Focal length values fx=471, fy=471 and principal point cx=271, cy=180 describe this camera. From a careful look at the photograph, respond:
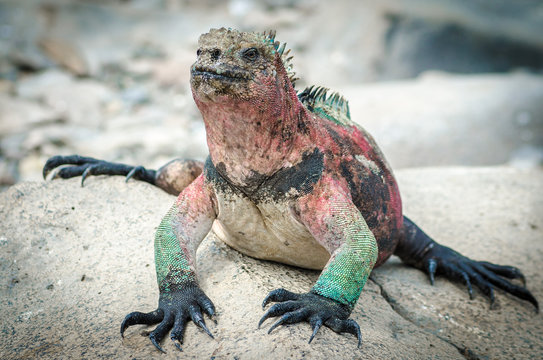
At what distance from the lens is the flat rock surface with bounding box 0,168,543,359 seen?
2.15 meters

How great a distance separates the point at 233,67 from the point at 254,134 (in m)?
0.34

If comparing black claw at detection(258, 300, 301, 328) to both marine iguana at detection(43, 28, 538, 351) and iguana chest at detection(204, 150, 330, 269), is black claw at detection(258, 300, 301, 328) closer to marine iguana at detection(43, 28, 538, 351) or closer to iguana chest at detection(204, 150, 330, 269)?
marine iguana at detection(43, 28, 538, 351)

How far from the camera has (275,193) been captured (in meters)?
2.44

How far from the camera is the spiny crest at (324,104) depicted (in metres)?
2.79

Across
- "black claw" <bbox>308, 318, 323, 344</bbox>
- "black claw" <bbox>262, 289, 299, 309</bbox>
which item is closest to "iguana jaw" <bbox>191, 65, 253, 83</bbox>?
"black claw" <bbox>262, 289, 299, 309</bbox>

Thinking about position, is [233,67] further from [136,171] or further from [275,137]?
[136,171]

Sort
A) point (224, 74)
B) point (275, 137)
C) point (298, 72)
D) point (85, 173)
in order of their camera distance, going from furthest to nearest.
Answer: point (298, 72) → point (85, 173) → point (275, 137) → point (224, 74)

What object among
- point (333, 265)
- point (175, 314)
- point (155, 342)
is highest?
point (333, 265)

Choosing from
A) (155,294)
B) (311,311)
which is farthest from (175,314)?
(311,311)

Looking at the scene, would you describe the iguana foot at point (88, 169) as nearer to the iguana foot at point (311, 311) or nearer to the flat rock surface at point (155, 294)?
the flat rock surface at point (155, 294)

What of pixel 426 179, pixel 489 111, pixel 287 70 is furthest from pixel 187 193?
pixel 489 111

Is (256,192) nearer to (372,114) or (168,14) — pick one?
(372,114)

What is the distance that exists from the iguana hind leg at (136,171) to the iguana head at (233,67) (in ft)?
4.88

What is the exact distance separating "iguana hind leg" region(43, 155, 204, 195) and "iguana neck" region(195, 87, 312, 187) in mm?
1159
